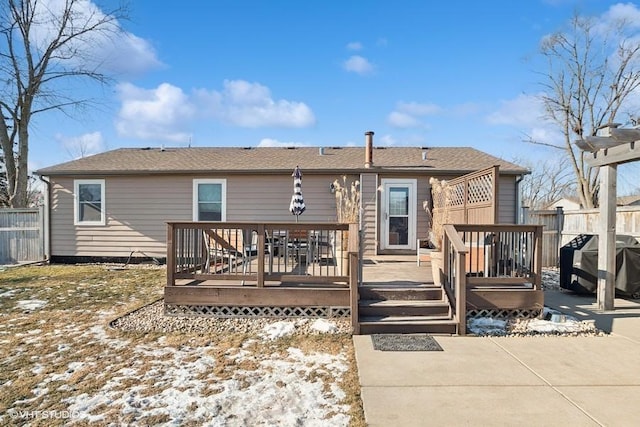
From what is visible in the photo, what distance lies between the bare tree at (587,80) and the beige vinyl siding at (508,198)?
381 inches

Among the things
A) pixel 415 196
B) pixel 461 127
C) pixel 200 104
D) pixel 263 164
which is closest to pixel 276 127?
pixel 200 104

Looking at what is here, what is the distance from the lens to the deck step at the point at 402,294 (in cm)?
525

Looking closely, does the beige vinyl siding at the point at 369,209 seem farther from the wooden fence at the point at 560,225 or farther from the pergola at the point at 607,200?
the pergola at the point at 607,200

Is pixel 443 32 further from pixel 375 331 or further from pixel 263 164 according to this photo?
pixel 375 331

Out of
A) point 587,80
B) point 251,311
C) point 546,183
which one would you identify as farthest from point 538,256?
point 546,183

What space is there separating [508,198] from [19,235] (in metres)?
13.1

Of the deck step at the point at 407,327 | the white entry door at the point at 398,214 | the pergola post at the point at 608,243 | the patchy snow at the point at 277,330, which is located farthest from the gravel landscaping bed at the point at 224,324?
the white entry door at the point at 398,214

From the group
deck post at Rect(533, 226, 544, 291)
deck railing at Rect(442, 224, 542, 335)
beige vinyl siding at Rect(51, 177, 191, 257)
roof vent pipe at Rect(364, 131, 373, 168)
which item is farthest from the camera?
beige vinyl siding at Rect(51, 177, 191, 257)

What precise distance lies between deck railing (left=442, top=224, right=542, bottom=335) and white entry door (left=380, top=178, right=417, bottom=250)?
154 inches

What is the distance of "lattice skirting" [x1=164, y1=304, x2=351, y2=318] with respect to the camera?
5176 millimetres

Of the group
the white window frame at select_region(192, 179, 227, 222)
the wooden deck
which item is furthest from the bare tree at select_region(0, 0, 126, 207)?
the wooden deck

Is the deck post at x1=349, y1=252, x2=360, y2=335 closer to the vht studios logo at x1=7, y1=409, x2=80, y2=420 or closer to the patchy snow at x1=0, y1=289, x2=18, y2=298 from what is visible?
the vht studios logo at x1=7, y1=409, x2=80, y2=420

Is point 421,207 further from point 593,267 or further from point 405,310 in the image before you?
point 405,310

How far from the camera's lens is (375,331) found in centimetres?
464
